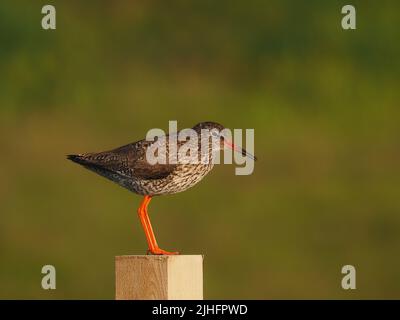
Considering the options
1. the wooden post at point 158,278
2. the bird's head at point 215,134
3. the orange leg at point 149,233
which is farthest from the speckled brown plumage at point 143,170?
the wooden post at point 158,278

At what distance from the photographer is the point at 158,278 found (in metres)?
5.12

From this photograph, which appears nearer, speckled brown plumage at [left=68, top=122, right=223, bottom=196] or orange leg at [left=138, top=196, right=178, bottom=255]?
orange leg at [left=138, top=196, right=178, bottom=255]

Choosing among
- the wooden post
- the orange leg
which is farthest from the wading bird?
the wooden post

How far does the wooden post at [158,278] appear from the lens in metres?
5.10

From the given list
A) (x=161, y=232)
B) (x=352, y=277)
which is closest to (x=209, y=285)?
(x=161, y=232)

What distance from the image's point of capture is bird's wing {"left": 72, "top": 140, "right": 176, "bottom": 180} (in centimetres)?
743

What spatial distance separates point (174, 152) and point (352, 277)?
16.9 ft

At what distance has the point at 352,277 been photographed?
39.2 feet

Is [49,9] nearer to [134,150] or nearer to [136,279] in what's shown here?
[134,150]

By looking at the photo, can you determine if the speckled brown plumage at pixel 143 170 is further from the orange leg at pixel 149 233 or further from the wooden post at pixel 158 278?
the wooden post at pixel 158 278

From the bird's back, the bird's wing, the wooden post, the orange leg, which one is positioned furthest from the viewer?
the bird's wing

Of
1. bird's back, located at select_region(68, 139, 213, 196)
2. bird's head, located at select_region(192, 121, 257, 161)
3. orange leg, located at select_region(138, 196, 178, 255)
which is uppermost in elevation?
bird's head, located at select_region(192, 121, 257, 161)

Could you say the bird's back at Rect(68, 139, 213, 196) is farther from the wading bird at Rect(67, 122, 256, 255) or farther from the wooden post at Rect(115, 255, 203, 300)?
the wooden post at Rect(115, 255, 203, 300)
